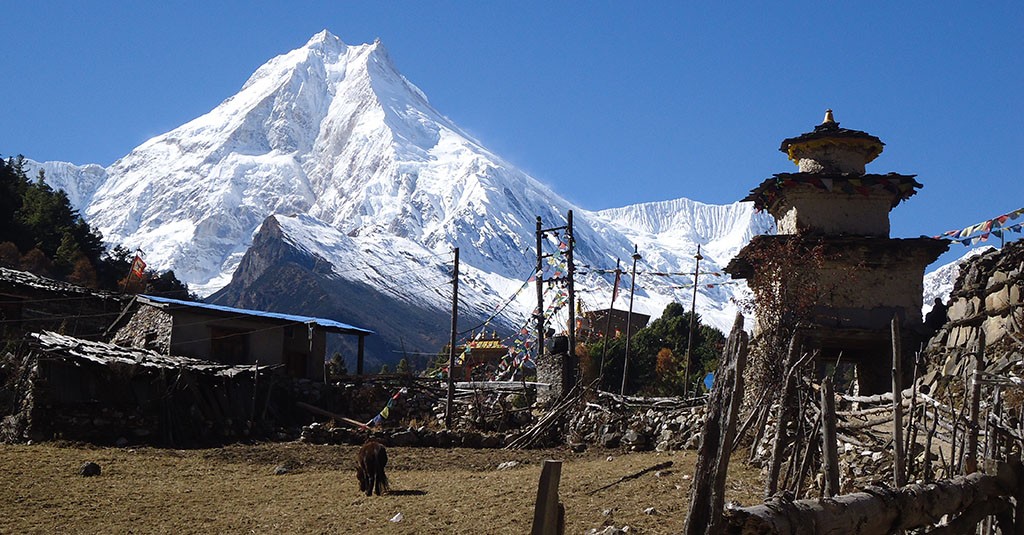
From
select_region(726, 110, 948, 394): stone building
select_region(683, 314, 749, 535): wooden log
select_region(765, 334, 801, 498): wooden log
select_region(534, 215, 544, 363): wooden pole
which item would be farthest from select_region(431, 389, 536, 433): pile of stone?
select_region(683, 314, 749, 535): wooden log

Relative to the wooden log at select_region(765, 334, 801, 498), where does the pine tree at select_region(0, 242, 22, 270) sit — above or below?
above

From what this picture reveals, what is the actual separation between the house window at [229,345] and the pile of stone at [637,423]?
1300 centimetres

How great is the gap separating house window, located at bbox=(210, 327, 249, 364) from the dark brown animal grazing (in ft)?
55.7

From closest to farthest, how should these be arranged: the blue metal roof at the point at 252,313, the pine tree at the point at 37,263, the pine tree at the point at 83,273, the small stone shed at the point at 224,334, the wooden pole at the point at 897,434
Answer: the wooden pole at the point at 897,434 → the small stone shed at the point at 224,334 → the blue metal roof at the point at 252,313 → the pine tree at the point at 37,263 → the pine tree at the point at 83,273

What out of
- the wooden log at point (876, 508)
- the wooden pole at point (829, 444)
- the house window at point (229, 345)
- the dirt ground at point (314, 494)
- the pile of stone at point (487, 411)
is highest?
the house window at point (229, 345)

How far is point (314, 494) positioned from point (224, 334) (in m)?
17.5

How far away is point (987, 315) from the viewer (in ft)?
44.1

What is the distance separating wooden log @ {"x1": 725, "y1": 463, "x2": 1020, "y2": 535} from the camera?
14.2 ft

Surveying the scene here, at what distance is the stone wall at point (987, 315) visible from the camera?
12.2m

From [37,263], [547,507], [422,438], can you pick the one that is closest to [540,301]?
[422,438]

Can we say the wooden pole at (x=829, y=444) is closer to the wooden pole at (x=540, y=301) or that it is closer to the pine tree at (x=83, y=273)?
the wooden pole at (x=540, y=301)

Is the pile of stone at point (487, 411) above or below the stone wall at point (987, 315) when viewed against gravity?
below

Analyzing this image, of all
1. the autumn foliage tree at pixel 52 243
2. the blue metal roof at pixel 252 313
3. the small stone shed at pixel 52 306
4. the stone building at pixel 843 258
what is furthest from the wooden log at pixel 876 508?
the autumn foliage tree at pixel 52 243

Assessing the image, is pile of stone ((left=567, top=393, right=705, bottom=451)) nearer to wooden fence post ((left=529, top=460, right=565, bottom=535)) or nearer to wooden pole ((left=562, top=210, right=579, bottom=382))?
wooden pole ((left=562, top=210, right=579, bottom=382))
